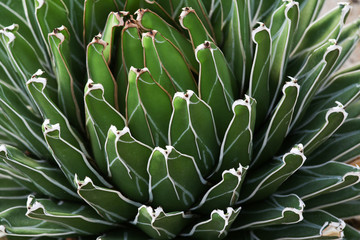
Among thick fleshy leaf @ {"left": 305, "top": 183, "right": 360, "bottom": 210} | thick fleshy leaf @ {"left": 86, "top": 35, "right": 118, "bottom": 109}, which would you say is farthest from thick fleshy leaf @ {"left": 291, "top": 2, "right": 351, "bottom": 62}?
thick fleshy leaf @ {"left": 86, "top": 35, "right": 118, "bottom": 109}

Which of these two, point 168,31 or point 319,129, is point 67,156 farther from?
point 319,129

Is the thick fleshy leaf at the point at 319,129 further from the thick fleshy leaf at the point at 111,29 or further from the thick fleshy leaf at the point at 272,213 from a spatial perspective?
the thick fleshy leaf at the point at 111,29

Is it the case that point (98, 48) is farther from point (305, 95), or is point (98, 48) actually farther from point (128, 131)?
point (305, 95)

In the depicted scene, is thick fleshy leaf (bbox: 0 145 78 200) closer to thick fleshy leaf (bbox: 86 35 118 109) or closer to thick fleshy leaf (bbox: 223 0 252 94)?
thick fleshy leaf (bbox: 86 35 118 109)

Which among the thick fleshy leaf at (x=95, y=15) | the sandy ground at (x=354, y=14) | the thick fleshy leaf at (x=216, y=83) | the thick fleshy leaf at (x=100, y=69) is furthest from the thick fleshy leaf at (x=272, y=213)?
the sandy ground at (x=354, y=14)

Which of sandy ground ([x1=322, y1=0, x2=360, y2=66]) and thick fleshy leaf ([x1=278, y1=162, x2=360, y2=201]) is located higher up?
thick fleshy leaf ([x1=278, y1=162, x2=360, y2=201])

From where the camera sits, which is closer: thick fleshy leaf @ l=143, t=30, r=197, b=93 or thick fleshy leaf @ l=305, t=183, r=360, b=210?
thick fleshy leaf @ l=143, t=30, r=197, b=93

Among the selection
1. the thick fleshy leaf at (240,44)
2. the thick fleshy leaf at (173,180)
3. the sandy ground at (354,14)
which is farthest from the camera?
the sandy ground at (354,14)
